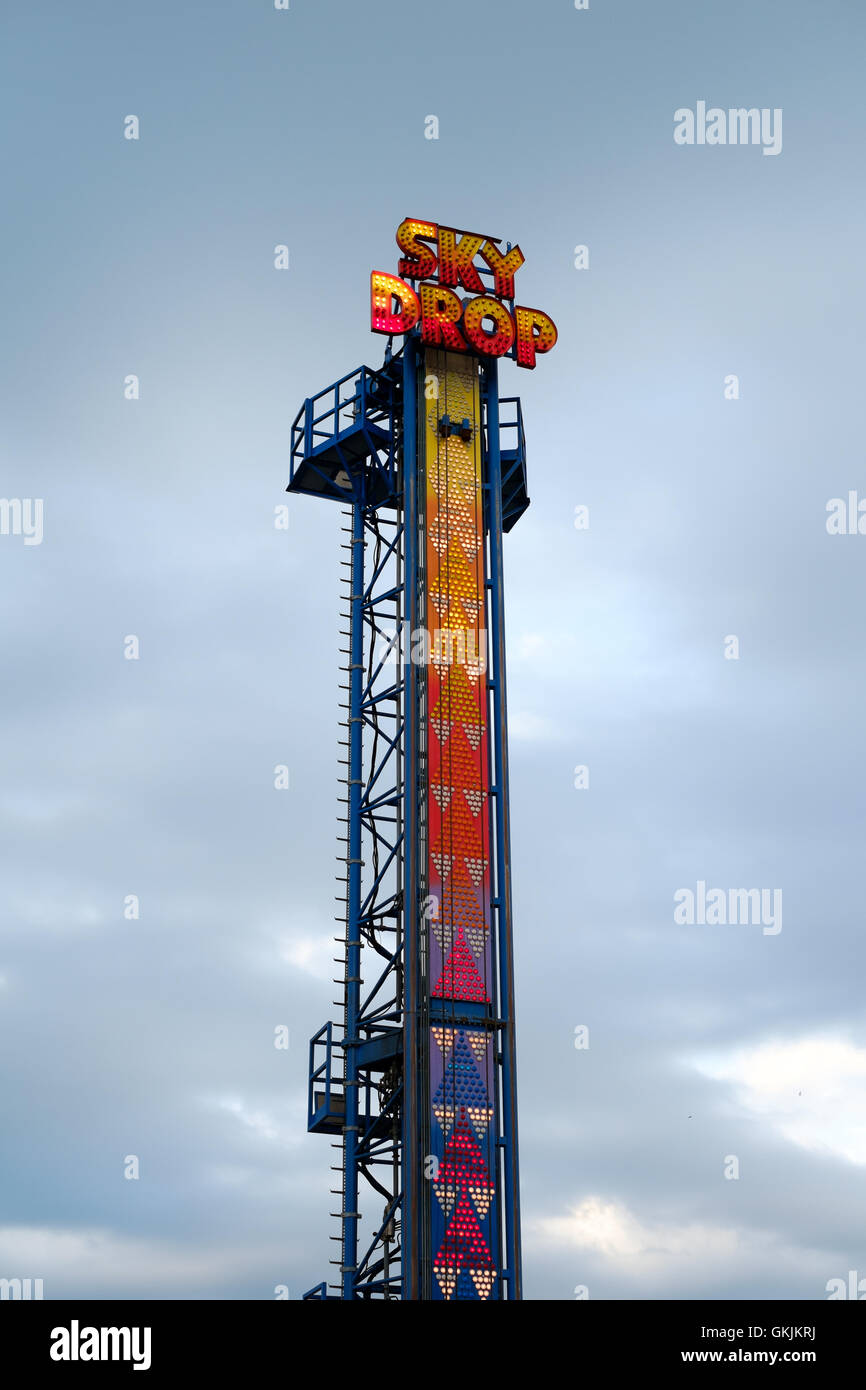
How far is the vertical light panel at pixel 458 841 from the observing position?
6019cm

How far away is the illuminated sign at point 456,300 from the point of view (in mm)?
69688

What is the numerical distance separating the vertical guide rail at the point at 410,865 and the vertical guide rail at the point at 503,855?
3105 millimetres

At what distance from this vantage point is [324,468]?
73.7m

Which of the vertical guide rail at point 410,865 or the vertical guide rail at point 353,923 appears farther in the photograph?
the vertical guide rail at point 353,923

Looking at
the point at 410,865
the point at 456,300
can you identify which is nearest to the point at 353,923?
the point at 410,865

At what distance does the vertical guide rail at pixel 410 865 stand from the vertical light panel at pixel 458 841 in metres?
0.52

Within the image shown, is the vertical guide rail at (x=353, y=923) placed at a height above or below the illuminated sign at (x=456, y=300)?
below

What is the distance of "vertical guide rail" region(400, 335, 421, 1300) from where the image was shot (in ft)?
195

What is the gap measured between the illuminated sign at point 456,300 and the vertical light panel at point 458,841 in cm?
107

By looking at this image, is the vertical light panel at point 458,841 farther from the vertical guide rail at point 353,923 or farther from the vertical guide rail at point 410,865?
the vertical guide rail at point 353,923

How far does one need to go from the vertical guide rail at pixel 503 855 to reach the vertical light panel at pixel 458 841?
488 millimetres

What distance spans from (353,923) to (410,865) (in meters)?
4.05

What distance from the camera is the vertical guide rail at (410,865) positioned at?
2345 inches

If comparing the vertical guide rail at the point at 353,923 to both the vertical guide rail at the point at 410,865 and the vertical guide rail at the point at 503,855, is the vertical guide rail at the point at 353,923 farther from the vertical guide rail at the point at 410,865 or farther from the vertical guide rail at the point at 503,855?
the vertical guide rail at the point at 503,855
